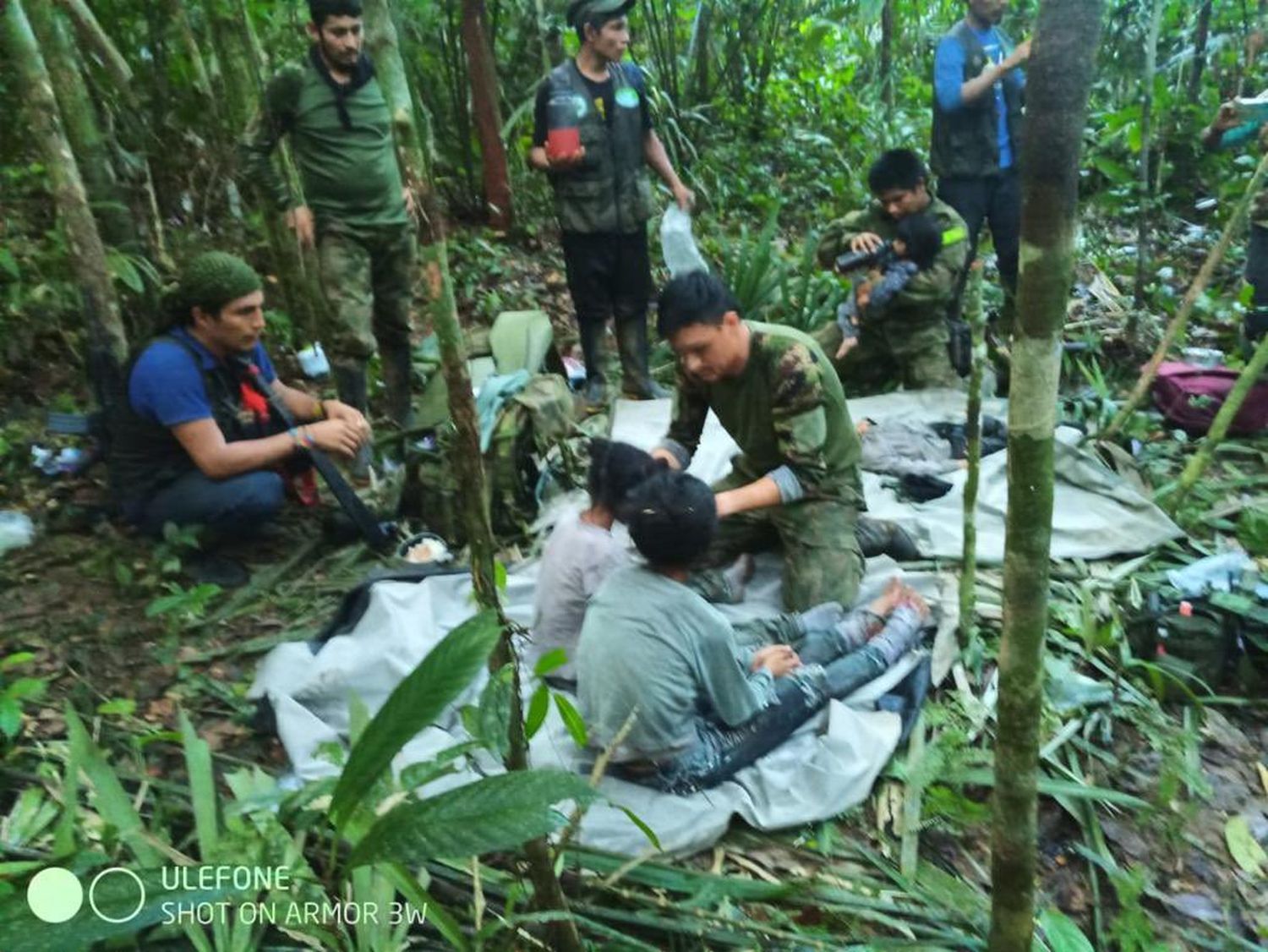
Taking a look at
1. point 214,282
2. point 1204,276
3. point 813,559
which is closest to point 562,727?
point 813,559

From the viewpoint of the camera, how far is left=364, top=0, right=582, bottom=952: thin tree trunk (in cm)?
151

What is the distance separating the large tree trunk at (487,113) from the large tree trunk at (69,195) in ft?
9.95

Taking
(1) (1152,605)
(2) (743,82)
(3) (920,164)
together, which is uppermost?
(2) (743,82)

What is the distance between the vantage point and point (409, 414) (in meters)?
5.00

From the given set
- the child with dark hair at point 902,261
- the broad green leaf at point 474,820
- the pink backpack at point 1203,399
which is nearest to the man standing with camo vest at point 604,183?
the child with dark hair at point 902,261

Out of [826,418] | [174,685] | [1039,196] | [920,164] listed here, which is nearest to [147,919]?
[1039,196]

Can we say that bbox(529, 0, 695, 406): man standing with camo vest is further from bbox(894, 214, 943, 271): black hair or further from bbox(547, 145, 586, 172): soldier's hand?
bbox(894, 214, 943, 271): black hair

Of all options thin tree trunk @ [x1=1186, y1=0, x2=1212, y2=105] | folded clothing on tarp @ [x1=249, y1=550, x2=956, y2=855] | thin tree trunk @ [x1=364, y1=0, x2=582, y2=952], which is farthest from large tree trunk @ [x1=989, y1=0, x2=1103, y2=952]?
thin tree trunk @ [x1=1186, y1=0, x2=1212, y2=105]

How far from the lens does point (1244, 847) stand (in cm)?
257

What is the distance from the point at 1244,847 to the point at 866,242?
3.25 meters

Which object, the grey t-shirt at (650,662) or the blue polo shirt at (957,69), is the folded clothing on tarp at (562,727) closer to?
the grey t-shirt at (650,662)

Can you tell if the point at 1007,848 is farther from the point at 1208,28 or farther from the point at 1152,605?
the point at 1208,28

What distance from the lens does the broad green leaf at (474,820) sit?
1.35 metres

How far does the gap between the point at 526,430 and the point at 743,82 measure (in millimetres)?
6124
